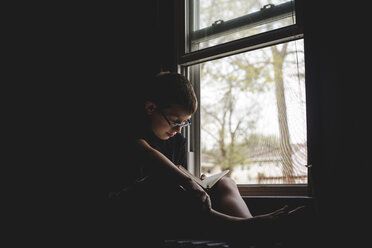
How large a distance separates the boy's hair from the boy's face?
0.02 metres

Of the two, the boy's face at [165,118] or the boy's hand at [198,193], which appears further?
the boy's face at [165,118]

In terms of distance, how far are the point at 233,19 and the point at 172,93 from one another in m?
0.58

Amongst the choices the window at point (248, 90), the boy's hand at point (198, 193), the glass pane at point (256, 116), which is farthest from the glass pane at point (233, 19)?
the boy's hand at point (198, 193)

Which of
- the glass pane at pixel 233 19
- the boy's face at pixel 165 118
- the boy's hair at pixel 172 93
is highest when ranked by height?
the glass pane at pixel 233 19

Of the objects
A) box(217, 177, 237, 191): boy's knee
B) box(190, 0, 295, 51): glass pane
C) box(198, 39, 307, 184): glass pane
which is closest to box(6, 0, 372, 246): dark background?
box(190, 0, 295, 51): glass pane

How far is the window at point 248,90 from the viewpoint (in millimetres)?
1466

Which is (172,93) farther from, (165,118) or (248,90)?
→ (248,90)

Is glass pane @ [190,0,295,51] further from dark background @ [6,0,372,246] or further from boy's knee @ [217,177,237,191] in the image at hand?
boy's knee @ [217,177,237,191]

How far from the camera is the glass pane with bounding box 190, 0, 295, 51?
5.12ft

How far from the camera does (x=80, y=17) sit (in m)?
2.08

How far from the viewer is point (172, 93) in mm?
1472

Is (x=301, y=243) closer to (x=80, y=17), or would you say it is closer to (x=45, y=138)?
(x=45, y=138)

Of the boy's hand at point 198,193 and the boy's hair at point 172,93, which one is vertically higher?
the boy's hair at point 172,93

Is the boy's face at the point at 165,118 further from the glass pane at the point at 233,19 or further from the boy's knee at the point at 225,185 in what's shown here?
the glass pane at the point at 233,19
